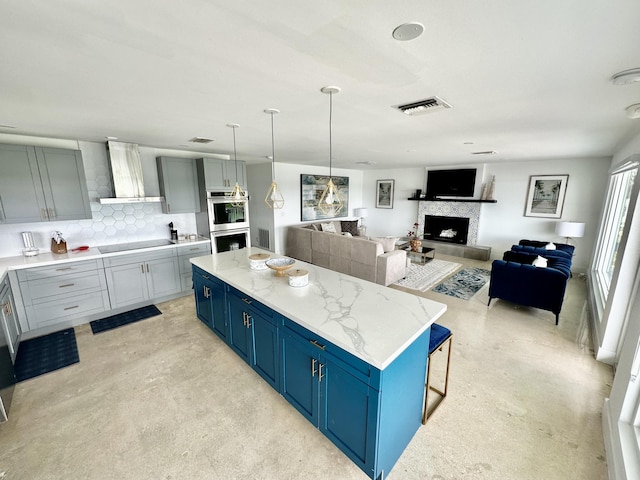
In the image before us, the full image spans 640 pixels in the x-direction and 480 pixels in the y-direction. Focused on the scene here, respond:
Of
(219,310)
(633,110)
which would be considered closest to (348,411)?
(219,310)

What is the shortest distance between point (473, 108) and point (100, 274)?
4.52 metres

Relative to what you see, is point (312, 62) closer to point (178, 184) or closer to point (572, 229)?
point (178, 184)

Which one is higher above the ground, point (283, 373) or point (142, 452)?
point (283, 373)

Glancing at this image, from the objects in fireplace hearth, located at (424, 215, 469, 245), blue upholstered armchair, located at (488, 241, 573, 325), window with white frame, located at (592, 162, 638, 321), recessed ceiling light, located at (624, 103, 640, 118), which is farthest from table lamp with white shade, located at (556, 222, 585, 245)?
recessed ceiling light, located at (624, 103, 640, 118)

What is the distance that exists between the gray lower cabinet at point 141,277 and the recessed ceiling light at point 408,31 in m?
3.93

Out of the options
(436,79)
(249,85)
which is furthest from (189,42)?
(436,79)

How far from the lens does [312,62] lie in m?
1.39

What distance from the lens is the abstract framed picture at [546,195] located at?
17.7 feet

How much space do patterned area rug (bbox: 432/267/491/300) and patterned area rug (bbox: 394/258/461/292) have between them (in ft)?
0.53

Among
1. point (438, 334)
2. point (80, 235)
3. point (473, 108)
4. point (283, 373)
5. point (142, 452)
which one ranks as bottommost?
point (142, 452)

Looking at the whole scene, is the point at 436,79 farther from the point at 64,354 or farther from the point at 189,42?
the point at 64,354

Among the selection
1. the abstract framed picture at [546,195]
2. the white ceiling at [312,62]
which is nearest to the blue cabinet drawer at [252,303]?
the white ceiling at [312,62]

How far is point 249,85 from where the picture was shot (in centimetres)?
170

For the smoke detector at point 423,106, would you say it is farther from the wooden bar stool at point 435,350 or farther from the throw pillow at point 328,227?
the throw pillow at point 328,227
